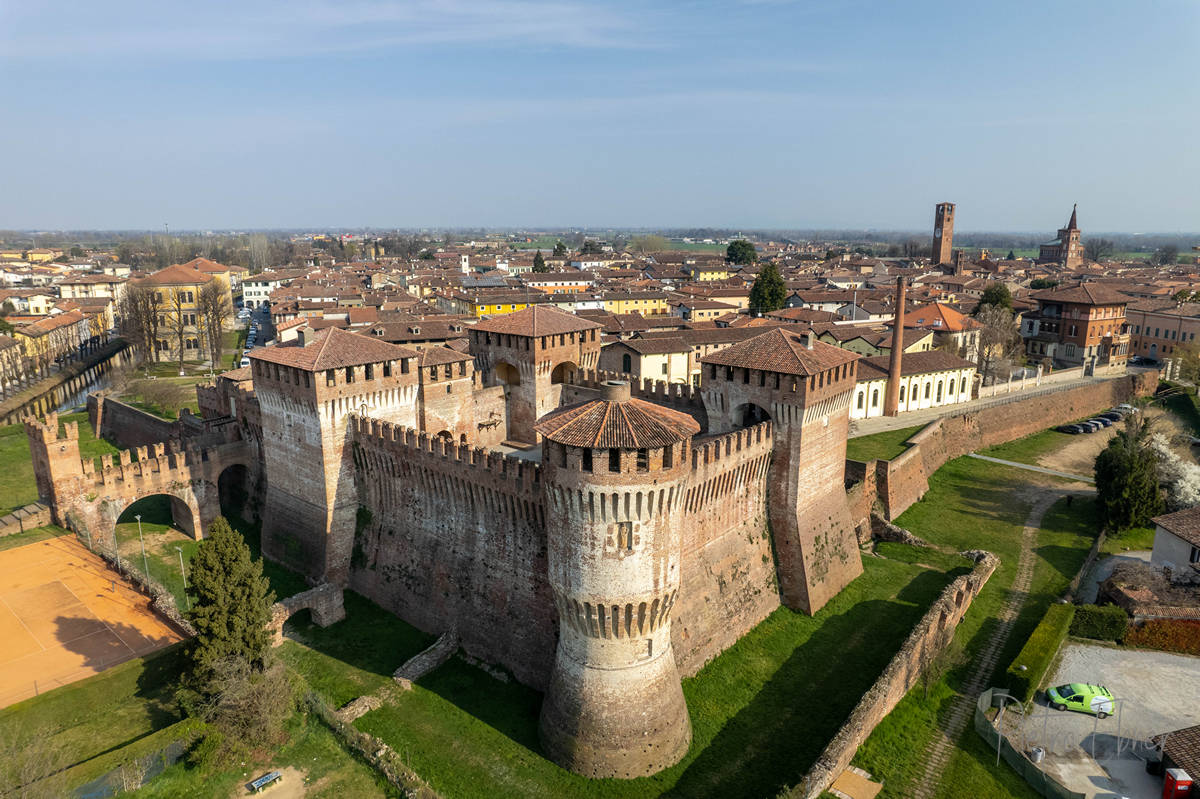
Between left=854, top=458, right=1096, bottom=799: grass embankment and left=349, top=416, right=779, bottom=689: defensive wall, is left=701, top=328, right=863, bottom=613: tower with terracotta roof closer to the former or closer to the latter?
left=349, top=416, right=779, bottom=689: defensive wall

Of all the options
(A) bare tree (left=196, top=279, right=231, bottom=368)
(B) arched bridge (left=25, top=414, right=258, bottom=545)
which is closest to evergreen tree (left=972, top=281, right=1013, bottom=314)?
(B) arched bridge (left=25, top=414, right=258, bottom=545)

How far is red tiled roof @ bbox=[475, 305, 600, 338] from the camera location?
35281 mm

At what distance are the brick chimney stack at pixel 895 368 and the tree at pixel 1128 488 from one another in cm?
1487

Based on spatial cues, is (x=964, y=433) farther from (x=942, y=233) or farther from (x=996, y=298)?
(x=942, y=233)

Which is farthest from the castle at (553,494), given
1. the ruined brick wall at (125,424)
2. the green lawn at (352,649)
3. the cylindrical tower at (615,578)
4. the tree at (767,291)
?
the tree at (767,291)

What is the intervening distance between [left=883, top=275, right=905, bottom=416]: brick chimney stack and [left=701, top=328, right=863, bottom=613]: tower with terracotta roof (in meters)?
23.8

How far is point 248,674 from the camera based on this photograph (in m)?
22.6

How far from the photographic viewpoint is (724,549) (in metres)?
27.4

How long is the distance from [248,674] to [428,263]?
549 ft

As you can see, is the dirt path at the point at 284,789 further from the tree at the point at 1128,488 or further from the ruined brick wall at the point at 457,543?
the tree at the point at 1128,488

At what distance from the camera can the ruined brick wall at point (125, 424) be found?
48.1m

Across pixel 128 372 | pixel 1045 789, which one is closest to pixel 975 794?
pixel 1045 789

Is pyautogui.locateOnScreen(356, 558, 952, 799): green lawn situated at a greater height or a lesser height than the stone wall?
lesser

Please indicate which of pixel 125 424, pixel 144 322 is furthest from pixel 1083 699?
pixel 144 322
